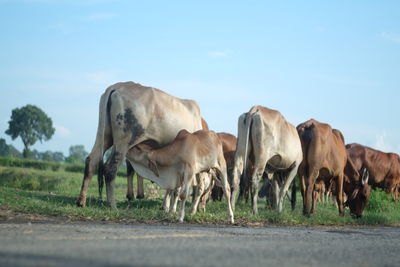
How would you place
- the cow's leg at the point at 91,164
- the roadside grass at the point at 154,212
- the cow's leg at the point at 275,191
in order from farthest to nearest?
the cow's leg at the point at 275,191 < the cow's leg at the point at 91,164 < the roadside grass at the point at 154,212

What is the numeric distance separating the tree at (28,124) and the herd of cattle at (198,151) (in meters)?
93.1

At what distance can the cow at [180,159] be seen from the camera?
13320 millimetres

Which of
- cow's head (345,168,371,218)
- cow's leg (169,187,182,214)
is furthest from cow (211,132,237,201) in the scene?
cow's leg (169,187,182,214)

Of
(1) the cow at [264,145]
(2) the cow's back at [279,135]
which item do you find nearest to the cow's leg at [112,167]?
(1) the cow at [264,145]

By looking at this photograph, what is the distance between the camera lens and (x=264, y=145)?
15.9 m

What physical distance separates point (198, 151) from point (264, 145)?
2939mm

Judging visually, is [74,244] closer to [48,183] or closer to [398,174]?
[398,174]

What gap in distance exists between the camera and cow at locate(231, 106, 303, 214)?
51.8ft

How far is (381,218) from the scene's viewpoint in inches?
646

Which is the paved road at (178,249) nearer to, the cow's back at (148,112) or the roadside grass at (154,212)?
the roadside grass at (154,212)

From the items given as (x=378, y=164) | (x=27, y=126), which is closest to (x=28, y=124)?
(x=27, y=126)

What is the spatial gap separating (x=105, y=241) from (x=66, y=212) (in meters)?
5.40

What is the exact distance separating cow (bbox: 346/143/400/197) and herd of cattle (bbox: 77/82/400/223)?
537 centimetres

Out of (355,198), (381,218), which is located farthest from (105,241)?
(355,198)
